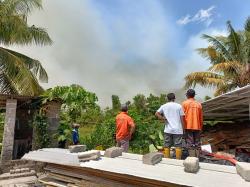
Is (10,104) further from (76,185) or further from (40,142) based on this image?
(76,185)

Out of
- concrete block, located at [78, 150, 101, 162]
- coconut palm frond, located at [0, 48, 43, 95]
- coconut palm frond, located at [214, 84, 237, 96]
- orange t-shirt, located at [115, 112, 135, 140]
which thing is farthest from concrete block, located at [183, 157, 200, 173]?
coconut palm frond, located at [214, 84, 237, 96]

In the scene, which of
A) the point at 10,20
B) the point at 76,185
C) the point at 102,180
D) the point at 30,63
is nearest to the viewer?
the point at 102,180

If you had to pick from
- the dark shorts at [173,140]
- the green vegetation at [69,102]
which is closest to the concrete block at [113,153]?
the dark shorts at [173,140]

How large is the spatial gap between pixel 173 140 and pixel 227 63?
1177 cm

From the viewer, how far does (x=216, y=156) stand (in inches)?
215

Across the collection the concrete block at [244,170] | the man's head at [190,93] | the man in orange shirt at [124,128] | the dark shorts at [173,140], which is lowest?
the concrete block at [244,170]

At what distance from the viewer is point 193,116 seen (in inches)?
241

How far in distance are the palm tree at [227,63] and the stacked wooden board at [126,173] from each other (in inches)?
489

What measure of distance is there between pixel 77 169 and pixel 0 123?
1242 cm

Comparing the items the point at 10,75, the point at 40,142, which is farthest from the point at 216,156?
the point at 10,75

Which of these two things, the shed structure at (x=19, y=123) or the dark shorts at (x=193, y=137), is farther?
the shed structure at (x=19, y=123)

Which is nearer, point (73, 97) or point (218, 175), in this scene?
point (218, 175)

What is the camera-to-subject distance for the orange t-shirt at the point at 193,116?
20.0ft

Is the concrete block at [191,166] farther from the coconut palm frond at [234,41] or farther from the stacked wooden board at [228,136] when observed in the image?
the coconut palm frond at [234,41]
